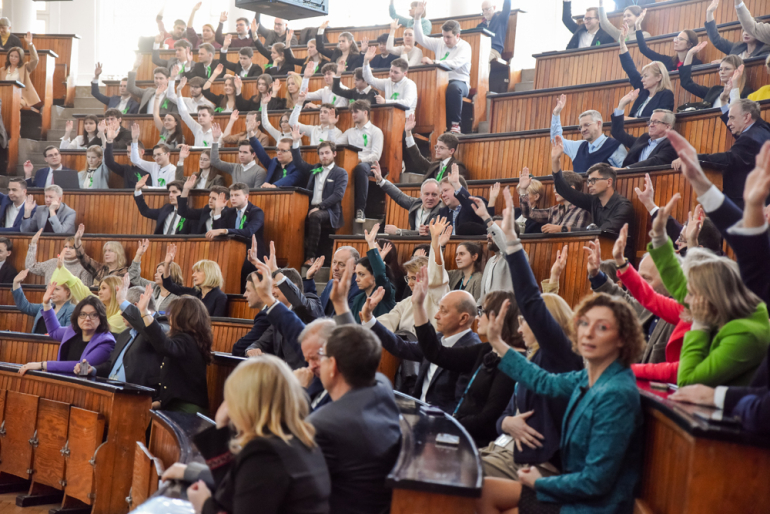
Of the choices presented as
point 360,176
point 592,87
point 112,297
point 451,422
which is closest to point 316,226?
point 360,176

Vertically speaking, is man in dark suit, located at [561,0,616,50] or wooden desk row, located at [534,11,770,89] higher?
man in dark suit, located at [561,0,616,50]

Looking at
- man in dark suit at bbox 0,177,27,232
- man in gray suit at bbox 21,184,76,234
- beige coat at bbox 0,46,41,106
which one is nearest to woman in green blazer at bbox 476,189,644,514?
man in gray suit at bbox 21,184,76,234

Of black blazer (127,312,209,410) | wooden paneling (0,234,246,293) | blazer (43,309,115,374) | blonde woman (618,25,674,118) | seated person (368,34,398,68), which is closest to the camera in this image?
black blazer (127,312,209,410)

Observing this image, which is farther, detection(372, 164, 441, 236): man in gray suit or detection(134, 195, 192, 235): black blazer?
detection(134, 195, 192, 235): black blazer

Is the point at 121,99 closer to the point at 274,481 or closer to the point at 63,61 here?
the point at 63,61

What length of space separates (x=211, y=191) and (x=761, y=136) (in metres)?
2.69

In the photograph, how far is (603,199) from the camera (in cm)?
328

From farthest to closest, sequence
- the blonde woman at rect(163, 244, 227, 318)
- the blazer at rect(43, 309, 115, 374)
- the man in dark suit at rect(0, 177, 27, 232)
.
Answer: the man in dark suit at rect(0, 177, 27, 232), the blonde woman at rect(163, 244, 227, 318), the blazer at rect(43, 309, 115, 374)

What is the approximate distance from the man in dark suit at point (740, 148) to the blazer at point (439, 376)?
139 cm

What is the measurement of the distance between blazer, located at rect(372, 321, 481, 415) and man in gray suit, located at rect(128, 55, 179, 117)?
13.5 ft

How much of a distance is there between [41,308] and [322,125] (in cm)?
194

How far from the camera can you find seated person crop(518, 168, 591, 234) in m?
3.35

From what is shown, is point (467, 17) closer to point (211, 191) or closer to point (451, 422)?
point (211, 191)

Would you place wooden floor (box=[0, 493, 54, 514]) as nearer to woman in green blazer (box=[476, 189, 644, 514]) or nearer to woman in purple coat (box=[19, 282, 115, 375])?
woman in purple coat (box=[19, 282, 115, 375])
